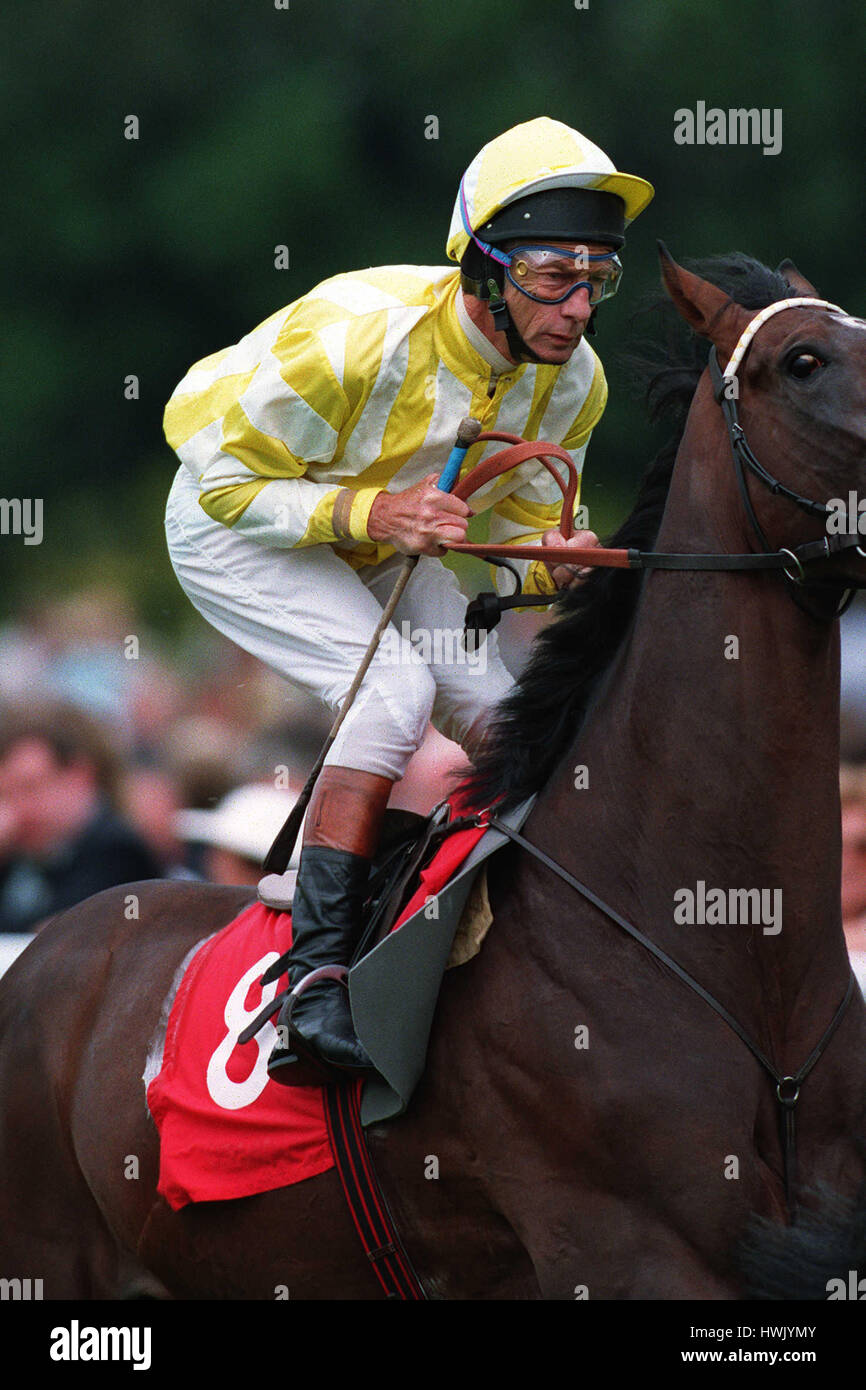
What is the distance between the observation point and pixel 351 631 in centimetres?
384

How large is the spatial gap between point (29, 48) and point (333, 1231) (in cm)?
951

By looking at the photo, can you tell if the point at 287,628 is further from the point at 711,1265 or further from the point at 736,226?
the point at 736,226

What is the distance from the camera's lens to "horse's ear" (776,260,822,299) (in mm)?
3291

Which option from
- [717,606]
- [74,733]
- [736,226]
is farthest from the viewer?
[736,226]

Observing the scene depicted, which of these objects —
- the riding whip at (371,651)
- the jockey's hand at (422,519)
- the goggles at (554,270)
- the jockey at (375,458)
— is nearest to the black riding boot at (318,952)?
the jockey at (375,458)


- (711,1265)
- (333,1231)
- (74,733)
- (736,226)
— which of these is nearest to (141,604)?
(74,733)

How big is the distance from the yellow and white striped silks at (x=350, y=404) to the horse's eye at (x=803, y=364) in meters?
0.83

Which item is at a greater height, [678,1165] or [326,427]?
[326,427]

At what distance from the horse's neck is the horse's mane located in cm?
12

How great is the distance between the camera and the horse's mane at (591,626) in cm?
342

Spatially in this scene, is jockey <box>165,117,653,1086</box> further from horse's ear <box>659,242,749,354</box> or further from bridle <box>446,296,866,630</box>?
horse's ear <box>659,242,749,354</box>

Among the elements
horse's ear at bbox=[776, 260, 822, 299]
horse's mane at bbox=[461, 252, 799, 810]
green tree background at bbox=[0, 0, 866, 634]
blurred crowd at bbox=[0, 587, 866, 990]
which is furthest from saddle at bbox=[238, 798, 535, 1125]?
green tree background at bbox=[0, 0, 866, 634]

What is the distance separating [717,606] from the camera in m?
3.20

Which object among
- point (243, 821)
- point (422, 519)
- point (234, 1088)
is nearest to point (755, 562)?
point (422, 519)
